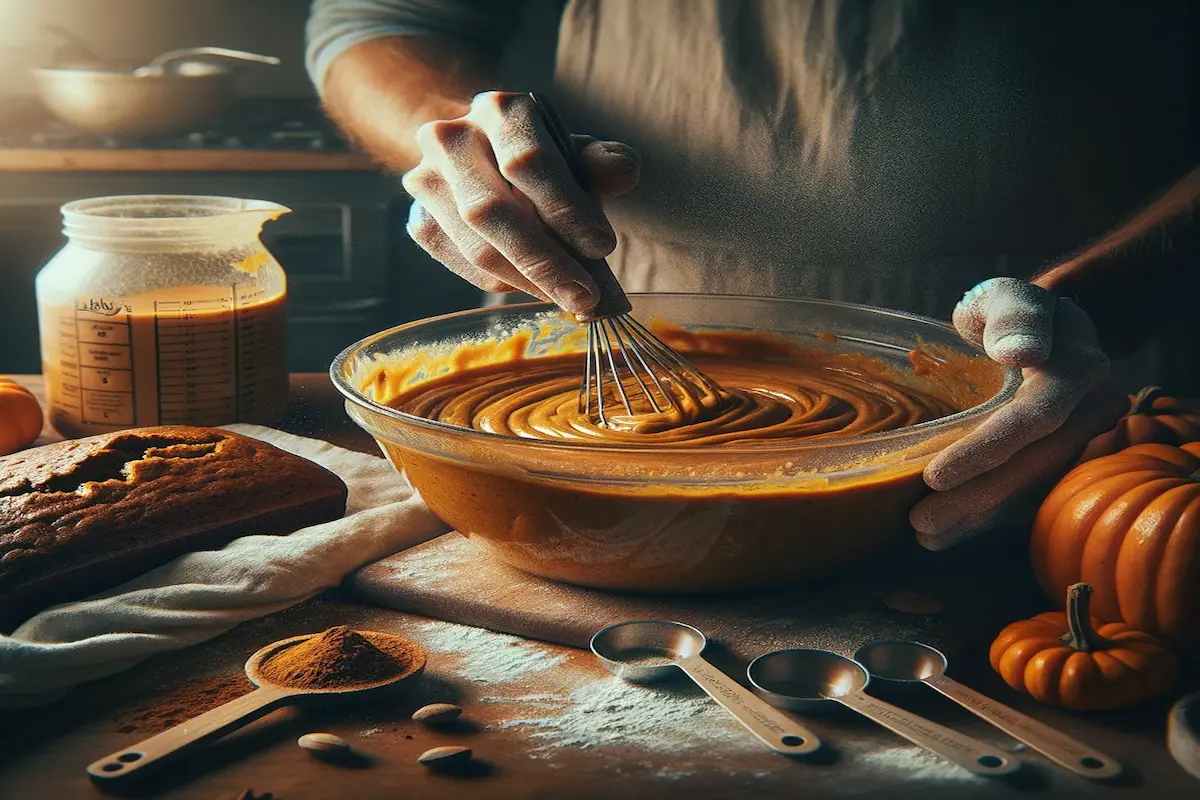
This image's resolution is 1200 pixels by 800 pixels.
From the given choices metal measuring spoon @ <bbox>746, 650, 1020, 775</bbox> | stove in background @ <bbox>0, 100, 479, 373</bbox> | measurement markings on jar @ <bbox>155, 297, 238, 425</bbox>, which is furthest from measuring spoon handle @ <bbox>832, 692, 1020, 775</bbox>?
stove in background @ <bbox>0, 100, 479, 373</bbox>

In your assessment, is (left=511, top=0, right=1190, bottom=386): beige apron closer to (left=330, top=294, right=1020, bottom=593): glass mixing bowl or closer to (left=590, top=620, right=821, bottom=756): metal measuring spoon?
(left=330, top=294, right=1020, bottom=593): glass mixing bowl

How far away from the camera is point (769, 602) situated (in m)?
0.96

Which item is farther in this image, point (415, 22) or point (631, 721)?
point (415, 22)

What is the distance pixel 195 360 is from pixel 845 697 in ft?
2.69

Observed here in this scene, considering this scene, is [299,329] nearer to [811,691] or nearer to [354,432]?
[354,432]

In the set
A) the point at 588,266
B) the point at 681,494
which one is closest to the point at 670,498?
the point at 681,494

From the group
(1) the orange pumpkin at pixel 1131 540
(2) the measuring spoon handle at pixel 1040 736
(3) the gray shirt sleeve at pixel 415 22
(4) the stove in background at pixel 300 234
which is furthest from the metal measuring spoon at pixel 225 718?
(4) the stove in background at pixel 300 234

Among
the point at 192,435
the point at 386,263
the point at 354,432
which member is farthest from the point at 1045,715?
the point at 386,263

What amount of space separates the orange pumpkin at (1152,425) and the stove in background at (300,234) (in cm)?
192

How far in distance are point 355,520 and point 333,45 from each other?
3.18ft

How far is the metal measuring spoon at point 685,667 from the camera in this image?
0.75 m

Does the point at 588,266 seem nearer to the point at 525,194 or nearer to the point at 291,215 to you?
the point at 525,194

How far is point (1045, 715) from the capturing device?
800 millimetres

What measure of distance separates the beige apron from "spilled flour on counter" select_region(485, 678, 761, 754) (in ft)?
2.68
